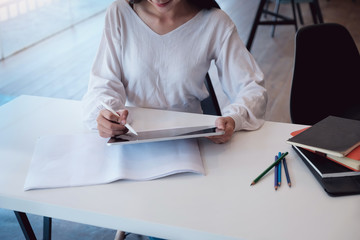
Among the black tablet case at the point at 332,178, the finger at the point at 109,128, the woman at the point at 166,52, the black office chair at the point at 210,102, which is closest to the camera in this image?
the black tablet case at the point at 332,178

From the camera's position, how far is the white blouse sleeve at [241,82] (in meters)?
1.24

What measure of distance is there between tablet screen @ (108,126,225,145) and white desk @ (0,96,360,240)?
6 centimetres

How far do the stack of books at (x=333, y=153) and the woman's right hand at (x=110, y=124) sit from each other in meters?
0.42

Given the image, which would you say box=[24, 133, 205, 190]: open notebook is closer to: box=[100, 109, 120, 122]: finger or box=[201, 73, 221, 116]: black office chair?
box=[100, 109, 120, 122]: finger

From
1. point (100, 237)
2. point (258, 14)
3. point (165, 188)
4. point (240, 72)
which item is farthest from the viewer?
point (258, 14)

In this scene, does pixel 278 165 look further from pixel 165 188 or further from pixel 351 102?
pixel 351 102

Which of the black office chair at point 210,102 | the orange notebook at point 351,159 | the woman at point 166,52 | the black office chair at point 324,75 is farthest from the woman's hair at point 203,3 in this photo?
the orange notebook at point 351,159

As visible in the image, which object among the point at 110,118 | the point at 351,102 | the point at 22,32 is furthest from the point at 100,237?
the point at 22,32

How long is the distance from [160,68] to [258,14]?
2.17m

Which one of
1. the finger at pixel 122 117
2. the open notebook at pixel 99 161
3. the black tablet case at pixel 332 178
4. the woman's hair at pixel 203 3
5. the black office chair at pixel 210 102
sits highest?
the woman's hair at pixel 203 3

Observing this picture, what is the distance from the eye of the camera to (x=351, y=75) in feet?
5.97

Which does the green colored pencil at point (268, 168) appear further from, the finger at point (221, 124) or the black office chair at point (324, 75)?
the black office chair at point (324, 75)

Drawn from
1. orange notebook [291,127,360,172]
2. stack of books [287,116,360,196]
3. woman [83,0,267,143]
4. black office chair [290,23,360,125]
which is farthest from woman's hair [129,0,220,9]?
orange notebook [291,127,360,172]

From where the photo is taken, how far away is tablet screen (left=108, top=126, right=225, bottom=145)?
1022 millimetres
